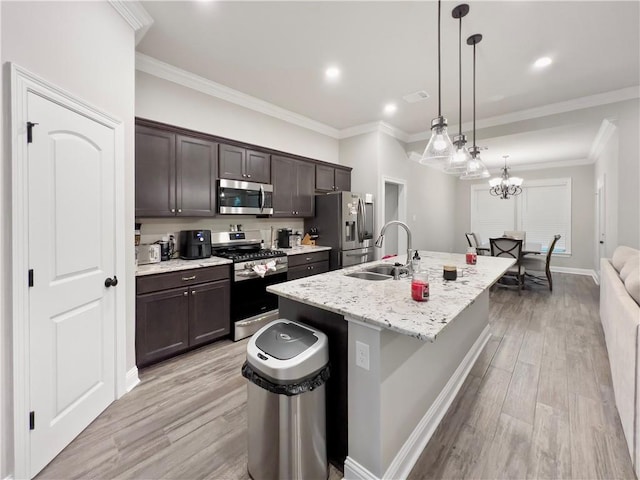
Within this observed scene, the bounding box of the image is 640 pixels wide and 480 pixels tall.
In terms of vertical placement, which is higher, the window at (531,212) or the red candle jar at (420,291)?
the window at (531,212)

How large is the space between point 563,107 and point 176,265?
5.23m

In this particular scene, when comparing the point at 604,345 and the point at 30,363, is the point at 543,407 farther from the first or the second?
the point at 30,363

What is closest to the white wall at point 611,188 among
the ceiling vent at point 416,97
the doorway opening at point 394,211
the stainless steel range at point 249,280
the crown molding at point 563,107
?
the crown molding at point 563,107

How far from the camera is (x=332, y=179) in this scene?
15.3 ft

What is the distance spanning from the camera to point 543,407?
1.99m

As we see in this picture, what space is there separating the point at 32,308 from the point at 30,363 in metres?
0.28

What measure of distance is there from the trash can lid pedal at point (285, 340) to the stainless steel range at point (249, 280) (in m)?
1.53

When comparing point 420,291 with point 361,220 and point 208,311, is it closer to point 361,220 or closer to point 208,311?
point 208,311

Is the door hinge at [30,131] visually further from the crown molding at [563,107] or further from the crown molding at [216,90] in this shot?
the crown molding at [563,107]

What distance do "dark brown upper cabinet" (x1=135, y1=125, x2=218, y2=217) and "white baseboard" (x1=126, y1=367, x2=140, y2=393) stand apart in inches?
51.7

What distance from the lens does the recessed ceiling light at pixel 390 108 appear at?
13.2ft

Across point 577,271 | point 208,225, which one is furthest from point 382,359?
point 577,271

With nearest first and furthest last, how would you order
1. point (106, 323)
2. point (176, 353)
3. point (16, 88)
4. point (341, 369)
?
point (16, 88)
point (341, 369)
point (106, 323)
point (176, 353)

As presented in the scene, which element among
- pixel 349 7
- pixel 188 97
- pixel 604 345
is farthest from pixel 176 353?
pixel 604 345
